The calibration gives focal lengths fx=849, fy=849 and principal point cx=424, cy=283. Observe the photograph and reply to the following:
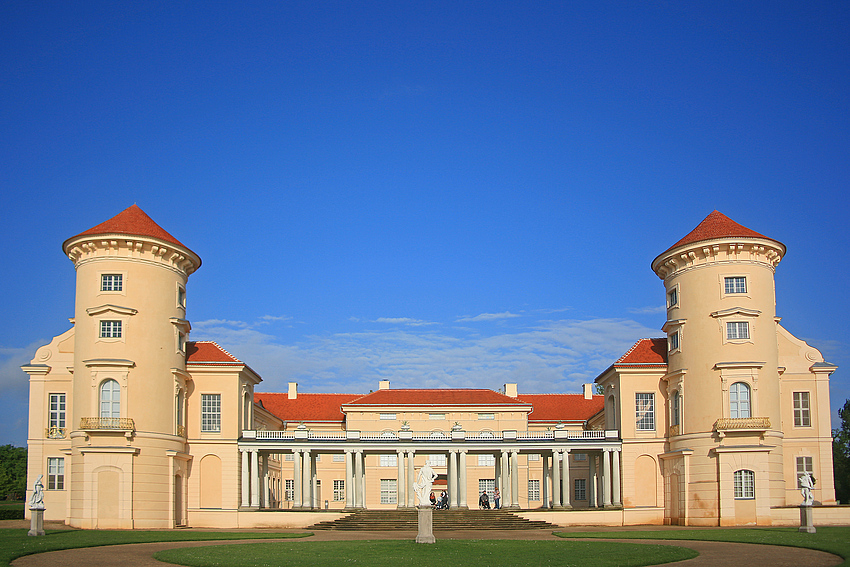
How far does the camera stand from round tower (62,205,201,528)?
37719mm

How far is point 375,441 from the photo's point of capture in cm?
4459

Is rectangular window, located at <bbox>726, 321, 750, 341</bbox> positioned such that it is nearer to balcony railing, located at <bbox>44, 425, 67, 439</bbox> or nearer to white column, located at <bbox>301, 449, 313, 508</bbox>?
white column, located at <bbox>301, 449, 313, 508</bbox>

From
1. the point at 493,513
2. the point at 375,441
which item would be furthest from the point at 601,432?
the point at 375,441

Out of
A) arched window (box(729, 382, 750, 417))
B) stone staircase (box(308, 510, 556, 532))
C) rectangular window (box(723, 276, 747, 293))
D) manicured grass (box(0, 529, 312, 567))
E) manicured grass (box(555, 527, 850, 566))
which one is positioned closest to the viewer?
manicured grass (box(555, 527, 850, 566))

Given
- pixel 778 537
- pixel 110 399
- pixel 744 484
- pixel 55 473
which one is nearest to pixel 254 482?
pixel 110 399

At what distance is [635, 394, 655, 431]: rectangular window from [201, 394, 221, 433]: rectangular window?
Answer: 2164 centimetres

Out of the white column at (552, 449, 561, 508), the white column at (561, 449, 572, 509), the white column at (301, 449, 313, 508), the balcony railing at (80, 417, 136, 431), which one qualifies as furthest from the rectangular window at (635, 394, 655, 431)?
the balcony railing at (80, 417, 136, 431)

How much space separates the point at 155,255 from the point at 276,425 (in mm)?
22297

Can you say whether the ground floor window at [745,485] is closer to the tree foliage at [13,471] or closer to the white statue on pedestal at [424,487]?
the white statue on pedestal at [424,487]

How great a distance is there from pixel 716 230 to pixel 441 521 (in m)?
19.1

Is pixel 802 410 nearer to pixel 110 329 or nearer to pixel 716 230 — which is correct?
pixel 716 230

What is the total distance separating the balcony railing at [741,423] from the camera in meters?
38.6

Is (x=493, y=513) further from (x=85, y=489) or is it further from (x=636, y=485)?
(x=85, y=489)

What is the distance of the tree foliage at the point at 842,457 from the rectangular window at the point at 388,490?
95.6 feet
